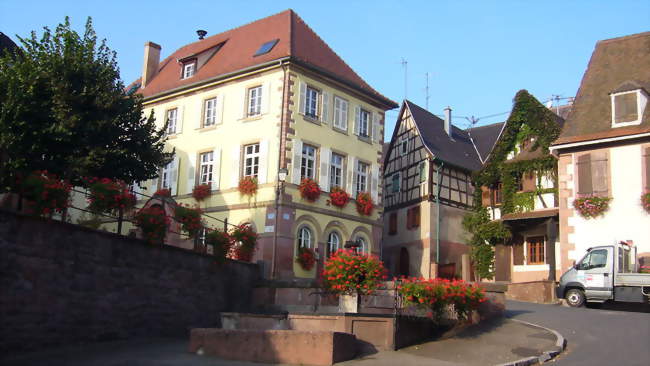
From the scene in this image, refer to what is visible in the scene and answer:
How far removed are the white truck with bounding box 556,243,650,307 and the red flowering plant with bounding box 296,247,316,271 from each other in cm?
871

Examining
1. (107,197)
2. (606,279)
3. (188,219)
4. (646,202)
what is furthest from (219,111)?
(646,202)

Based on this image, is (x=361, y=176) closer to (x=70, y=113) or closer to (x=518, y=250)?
(x=518, y=250)

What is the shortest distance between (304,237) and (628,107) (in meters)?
12.7

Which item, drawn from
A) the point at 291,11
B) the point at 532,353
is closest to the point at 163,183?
the point at 291,11

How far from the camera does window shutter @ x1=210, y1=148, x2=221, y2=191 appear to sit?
2862 centimetres

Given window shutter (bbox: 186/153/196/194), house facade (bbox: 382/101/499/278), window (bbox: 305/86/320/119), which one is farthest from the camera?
house facade (bbox: 382/101/499/278)

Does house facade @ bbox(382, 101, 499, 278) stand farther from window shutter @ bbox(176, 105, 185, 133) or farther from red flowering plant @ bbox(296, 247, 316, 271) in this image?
window shutter @ bbox(176, 105, 185, 133)

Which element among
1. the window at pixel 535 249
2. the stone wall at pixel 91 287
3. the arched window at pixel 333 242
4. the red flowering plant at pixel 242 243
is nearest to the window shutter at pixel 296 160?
the arched window at pixel 333 242

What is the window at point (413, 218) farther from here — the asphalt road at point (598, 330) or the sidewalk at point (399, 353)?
the sidewalk at point (399, 353)

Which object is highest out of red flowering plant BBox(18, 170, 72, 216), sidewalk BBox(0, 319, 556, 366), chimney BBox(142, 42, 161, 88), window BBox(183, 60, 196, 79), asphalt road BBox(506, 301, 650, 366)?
chimney BBox(142, 42, 161, 88)

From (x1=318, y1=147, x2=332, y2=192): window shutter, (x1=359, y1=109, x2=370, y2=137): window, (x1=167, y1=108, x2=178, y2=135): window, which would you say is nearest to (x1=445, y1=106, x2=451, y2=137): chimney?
(x1=359, y1=109, x2=370, y2=137): window

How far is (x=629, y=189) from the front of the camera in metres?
25.3

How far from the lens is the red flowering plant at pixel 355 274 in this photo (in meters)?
16.2

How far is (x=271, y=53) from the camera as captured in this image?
1129 inches
